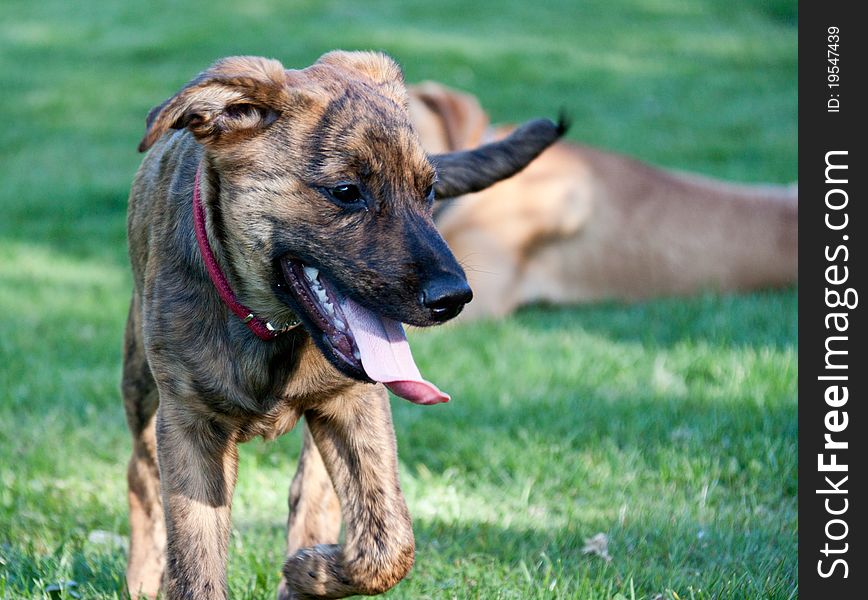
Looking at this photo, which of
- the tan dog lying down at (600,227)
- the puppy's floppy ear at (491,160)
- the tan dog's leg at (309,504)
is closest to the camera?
the tan dog's leg at (309,504)

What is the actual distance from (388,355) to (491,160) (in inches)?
64.3

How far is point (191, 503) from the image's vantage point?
11.6 ft

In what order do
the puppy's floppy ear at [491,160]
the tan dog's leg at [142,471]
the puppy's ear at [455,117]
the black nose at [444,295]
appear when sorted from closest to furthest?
the black nose at [444,295] → the tan dog's leg at [142,471] → the puppy's floppy ear at [491,160] → the puppy's ear at [455,117]

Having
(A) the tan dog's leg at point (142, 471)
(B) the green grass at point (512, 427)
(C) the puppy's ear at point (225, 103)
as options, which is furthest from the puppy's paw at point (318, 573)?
(C) the puppy's ear at point (225, 103)

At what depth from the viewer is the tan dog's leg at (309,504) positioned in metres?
4.14

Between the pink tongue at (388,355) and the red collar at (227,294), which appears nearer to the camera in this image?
the pink tongue at (388,355)

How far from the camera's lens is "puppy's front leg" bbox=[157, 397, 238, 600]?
3.51 meters

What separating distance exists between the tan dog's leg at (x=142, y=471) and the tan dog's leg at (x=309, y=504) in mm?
552

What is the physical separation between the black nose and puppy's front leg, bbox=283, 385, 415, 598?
0.54 metres

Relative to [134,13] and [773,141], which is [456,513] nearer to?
[773,141]

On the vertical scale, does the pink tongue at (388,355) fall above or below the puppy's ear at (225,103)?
below

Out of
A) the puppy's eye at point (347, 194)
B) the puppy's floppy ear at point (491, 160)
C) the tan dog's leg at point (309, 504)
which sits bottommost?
the tan dog's leg at point (309, 504)
